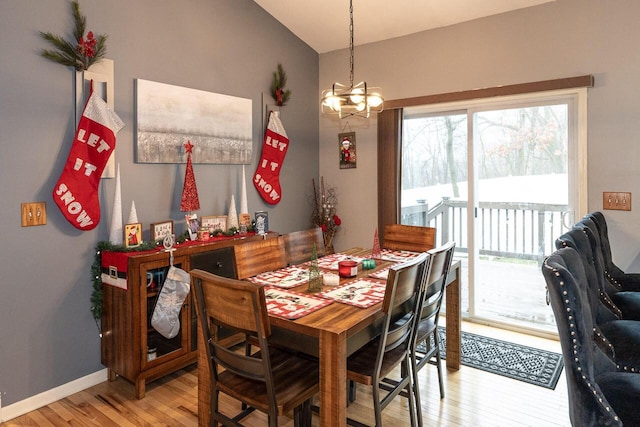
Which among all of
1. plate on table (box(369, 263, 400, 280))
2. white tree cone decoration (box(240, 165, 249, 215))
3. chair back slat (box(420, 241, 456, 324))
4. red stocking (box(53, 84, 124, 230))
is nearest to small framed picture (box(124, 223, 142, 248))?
red stocking (box(53, 84, 124, 230))

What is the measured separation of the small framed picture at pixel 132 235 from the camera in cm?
281

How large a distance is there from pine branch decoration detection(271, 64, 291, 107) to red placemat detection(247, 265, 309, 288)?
7.00 feet

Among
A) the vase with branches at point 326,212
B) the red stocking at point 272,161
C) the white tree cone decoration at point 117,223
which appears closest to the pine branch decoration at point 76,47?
the white tree cone decoration at point 117,223

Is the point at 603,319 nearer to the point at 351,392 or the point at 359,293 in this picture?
the point at 359,293

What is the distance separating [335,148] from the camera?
4715 mm

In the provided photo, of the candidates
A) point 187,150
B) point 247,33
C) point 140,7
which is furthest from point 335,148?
point 140,7

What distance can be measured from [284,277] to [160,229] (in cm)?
114

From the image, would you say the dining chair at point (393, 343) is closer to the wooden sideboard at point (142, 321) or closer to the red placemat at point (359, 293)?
the red placemat at point (359, 293)

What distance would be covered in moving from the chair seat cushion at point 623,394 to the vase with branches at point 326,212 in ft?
10.3

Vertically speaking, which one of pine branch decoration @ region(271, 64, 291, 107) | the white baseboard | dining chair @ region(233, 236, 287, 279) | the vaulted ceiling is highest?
the vaulted ceiling

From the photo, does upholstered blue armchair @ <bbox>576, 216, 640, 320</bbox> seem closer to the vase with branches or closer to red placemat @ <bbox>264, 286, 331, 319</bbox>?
red placemat @ <bbox>264, 286, 331, 319</bbox>

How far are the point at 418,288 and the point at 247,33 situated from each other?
3.00 m

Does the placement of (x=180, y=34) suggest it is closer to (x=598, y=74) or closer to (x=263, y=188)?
(x=263, y=188)

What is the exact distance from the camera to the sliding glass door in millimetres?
3549
